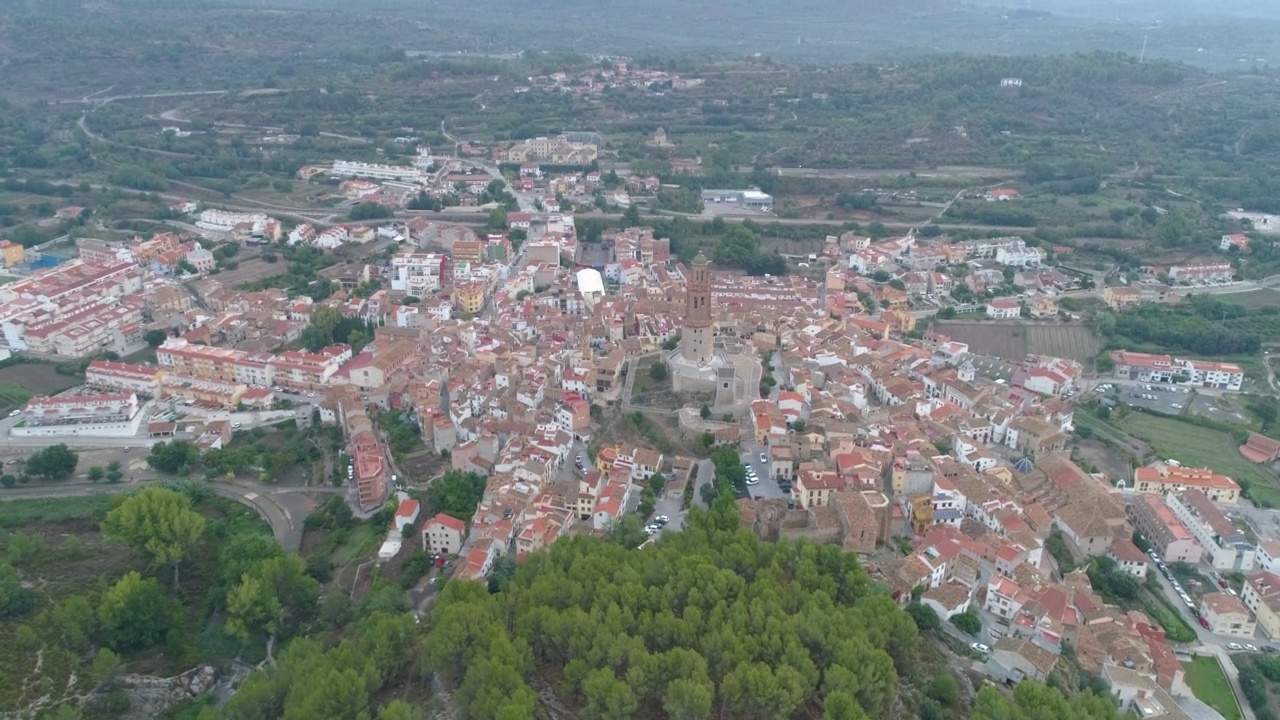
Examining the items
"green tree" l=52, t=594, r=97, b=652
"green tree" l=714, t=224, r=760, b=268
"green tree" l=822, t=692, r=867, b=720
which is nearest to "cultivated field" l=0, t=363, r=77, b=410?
"green tree" l=52, t=594, r=97, b=652

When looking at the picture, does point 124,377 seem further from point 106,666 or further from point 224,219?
point 224,219

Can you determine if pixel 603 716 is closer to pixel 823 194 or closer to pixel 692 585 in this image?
pixel 692 585

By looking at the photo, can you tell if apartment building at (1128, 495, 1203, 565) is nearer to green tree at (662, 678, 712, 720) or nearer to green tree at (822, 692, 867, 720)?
green tree at (822, 692, 867, 720)

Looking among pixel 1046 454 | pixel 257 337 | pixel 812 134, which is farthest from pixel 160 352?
pixel 812 134

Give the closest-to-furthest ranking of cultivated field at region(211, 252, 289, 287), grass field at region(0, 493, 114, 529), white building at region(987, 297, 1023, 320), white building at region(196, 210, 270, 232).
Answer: grass field at region(0, 493, 114, 529)
white building at region(987, 297, 1023, 320)
cultivated field at region(211, 252, 289, 287)
white building at region(196, 210, 270, 232)

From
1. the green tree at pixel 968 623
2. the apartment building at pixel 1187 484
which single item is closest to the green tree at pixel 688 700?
the green tree at pixel 968 623

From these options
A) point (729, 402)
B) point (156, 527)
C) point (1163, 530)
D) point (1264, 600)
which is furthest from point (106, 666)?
point (1264, 600)
